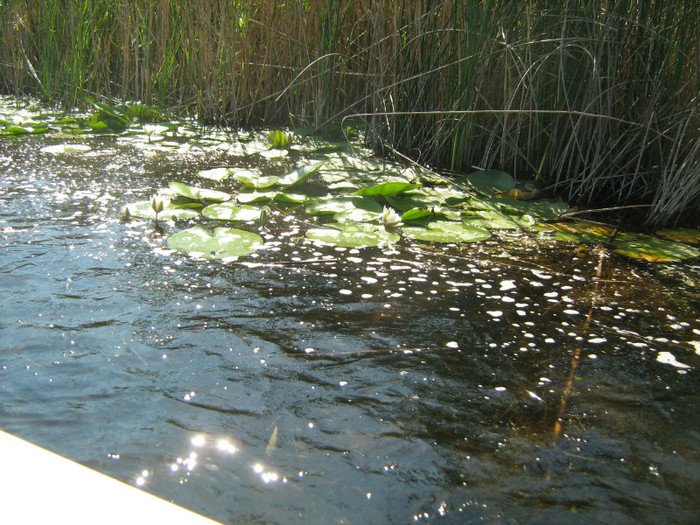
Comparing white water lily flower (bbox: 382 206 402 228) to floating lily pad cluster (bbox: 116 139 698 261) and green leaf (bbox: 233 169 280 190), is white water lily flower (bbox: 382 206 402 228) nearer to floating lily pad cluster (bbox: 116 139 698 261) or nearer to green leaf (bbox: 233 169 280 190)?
floating lily pad cluster (bbox: 116 139 698 261)

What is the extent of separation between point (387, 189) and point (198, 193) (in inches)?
32.6

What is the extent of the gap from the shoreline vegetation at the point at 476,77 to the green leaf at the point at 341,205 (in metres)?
0.62

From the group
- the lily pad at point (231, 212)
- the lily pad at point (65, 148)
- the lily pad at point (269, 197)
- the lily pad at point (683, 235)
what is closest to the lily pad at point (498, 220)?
the lily pad at point (683, 235)

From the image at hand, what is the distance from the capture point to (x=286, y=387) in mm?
1223

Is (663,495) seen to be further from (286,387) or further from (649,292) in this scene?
(649,292)

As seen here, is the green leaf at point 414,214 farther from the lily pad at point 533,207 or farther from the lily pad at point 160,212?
the lily pad at point 160,212

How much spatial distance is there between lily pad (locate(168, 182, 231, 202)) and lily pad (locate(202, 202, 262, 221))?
12 cm

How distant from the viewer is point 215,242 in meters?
1.96

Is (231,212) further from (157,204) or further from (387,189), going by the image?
(387,189)

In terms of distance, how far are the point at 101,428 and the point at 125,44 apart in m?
4.12

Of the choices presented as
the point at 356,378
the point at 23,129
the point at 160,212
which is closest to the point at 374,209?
the point at 160,212

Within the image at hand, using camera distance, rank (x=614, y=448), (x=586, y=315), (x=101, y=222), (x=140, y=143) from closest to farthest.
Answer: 1. (x=614, y=448)
2. (x=586, y=315)
3. (x=101, y=222)
4. (x=140, y=143)

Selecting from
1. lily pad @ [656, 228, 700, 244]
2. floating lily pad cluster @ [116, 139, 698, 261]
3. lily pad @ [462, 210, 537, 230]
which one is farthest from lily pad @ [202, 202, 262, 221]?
lily pad @ [656, 228, 700, 244]

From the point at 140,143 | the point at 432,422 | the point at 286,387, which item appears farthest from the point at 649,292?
the point at 140,143
